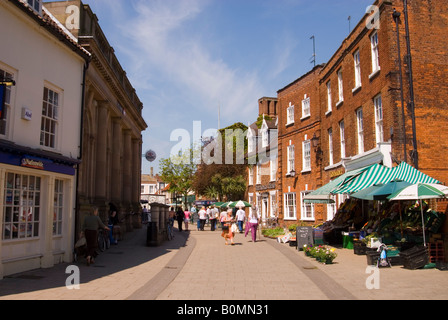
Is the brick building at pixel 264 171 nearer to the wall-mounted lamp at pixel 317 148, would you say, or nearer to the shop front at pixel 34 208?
the wall-mounted lamp at pixel 317 148

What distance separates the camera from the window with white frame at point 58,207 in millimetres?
11703

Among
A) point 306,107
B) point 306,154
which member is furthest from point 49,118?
point 306,107

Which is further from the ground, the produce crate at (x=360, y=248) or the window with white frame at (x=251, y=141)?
the window with white frame at (x=251, y=141)

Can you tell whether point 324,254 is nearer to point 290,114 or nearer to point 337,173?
point 337,173

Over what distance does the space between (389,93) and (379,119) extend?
5.46 feet

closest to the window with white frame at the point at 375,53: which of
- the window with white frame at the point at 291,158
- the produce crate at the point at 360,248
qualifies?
the produce crate at the point at 360,248

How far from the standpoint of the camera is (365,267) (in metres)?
11.1

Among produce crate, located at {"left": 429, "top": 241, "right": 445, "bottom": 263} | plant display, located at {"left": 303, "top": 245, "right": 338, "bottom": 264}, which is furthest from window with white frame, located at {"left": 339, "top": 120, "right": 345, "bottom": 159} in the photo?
produce crate, located at {"left": 429, "top": 241, "right": 445, "bottom": 263}

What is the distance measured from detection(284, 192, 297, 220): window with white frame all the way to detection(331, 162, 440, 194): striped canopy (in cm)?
1274

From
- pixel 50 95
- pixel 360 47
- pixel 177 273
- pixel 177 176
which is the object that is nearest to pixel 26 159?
pixel 50 95

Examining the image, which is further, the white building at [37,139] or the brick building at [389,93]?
the brick building at [389,93]

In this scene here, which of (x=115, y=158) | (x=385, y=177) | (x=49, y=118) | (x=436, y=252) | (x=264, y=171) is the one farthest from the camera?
(x=264, y=171)

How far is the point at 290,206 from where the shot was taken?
28391 millimetres

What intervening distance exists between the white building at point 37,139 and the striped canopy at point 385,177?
9399 millimetres
